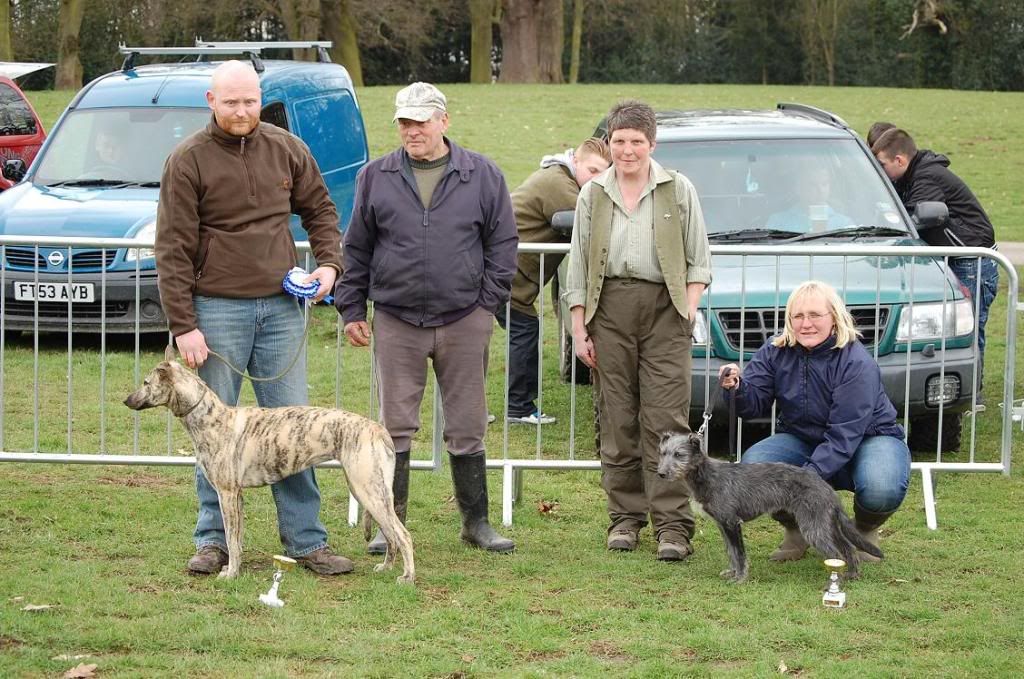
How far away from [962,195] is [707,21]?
Answer: 1763 inches

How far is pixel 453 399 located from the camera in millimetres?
6531

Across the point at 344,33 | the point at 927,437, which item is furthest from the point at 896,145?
the point at 344,33

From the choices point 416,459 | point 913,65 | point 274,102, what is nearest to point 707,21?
point 913,65

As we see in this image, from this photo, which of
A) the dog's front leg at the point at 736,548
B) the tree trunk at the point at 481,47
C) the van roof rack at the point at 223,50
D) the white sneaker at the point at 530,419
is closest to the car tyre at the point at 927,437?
the white sneaker at the point at 530,419

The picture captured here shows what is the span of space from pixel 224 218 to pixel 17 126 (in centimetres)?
1247

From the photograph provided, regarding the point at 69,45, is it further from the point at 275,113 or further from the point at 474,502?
the point at 474,502

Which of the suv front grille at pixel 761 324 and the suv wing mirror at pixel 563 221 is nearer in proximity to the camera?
the suv front grille at pixel 761 324

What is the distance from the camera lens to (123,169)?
1219cm

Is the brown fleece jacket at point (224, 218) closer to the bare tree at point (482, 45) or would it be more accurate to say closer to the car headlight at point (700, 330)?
the car headlight at point (700, 330)

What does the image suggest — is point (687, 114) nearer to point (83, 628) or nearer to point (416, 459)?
point (416, 459)

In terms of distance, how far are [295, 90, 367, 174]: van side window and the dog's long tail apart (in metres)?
7.93

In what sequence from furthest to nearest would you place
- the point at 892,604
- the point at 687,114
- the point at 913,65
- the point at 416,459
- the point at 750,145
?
the point at 913,65 → the point at 687,114 → the point at 750,145 → the point at 416,459 → the point at 892,604

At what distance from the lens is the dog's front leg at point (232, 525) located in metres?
6.06

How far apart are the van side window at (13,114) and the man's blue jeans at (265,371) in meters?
12.1
